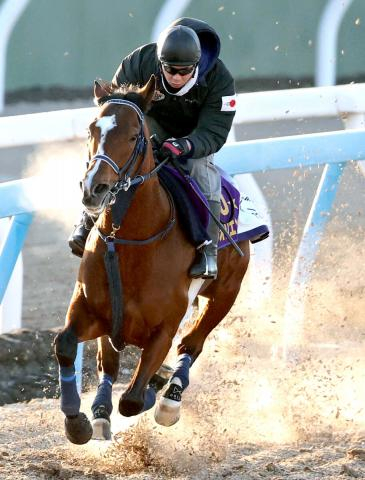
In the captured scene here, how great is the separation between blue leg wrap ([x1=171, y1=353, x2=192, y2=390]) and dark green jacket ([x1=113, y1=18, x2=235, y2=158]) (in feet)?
3.26

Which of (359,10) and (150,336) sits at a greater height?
(150,336)

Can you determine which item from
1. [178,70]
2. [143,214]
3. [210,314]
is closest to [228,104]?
[178,70]

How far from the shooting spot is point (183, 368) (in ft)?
18.7

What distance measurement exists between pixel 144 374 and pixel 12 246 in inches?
41.7

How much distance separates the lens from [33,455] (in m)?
5.23

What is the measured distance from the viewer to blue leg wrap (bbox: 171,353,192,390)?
18.3 ft

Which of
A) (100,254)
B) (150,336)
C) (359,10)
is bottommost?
(359,10)

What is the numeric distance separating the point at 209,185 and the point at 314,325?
204 centimetres

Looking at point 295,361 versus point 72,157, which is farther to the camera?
point 72,157

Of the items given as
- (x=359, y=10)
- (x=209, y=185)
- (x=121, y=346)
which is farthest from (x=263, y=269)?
(x=359, y=10)

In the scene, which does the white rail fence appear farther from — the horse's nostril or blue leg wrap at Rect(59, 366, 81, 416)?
the horse's nostril

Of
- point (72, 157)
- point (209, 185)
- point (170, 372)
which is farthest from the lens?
point (72, 157)

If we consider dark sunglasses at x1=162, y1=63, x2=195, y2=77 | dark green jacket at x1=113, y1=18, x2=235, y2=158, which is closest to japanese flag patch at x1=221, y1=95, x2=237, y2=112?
dark green jacket at x1=113, y1=18, x2=235, y2=158

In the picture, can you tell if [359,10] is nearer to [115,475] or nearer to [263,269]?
[263,269]
